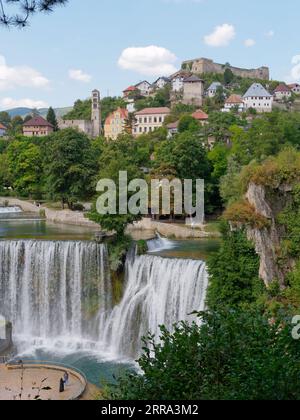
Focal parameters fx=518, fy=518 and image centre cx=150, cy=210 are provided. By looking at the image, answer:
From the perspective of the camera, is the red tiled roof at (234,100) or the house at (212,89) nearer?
the red tiled roof at (234,100)

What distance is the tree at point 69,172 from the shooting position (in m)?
33.4

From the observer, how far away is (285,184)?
16859 mm

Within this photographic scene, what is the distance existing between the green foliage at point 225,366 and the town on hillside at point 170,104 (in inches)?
2092

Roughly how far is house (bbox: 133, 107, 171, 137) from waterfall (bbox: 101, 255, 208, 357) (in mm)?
52014

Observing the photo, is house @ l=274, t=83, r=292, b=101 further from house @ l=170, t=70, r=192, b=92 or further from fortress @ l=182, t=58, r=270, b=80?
fortress @ l=182, t=58, r=270, b=80

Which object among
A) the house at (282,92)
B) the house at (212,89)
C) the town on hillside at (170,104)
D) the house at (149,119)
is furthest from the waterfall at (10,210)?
the house at (282,92)

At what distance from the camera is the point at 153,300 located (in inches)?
741

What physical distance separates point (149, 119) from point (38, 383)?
59448mm

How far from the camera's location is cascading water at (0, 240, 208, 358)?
18406mm

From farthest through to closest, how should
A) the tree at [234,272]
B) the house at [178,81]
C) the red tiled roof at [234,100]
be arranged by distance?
the house at [178,81] < the red tiled roof at [234,100] < the tree at [234,272]

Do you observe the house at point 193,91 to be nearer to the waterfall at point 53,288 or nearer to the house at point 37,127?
the house at point 37,127

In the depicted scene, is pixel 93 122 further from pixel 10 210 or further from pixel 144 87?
pixel 10 210

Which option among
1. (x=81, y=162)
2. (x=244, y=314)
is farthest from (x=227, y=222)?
(x=81, y=162)

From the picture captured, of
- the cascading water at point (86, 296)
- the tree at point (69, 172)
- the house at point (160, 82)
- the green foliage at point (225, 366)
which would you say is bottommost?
the cascading water at point (86, 296)
